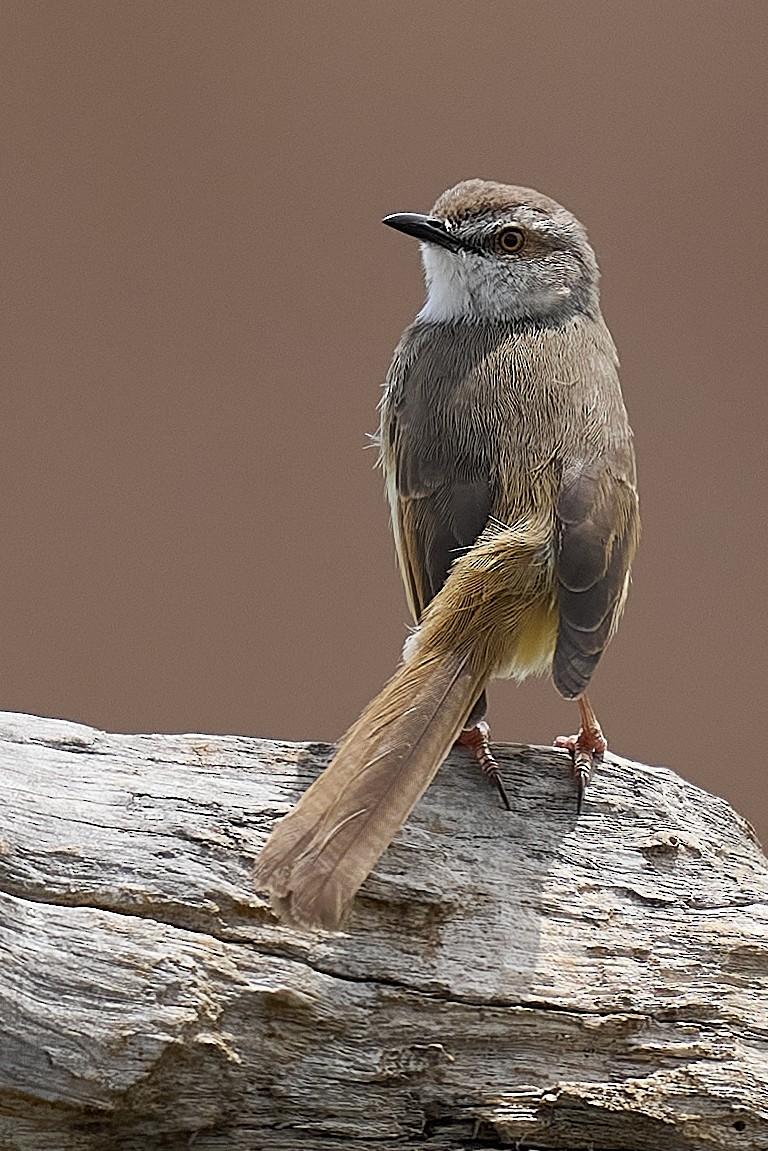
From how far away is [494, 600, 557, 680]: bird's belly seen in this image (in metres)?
3.21

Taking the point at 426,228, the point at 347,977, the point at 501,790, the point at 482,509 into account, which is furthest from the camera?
the point at 426,228

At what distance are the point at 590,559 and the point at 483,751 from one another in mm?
519

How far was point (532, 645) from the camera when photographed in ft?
10.8

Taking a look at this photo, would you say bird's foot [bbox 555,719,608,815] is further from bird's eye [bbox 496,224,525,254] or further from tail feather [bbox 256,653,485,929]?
bird's eye [bbox 496,224,525,254]

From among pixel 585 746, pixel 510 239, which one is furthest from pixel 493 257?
pixel 585 746

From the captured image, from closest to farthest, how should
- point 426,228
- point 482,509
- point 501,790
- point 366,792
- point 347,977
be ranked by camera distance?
point 366,792 < point 347,977 < point 501,790 < point 482,509 < point 426,228

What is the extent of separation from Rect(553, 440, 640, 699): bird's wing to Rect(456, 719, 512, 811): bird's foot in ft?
0.90

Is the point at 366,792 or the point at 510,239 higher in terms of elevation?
the point at 510,239

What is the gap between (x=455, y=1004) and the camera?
2.85 m

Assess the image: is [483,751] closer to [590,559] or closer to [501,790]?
[501,790]

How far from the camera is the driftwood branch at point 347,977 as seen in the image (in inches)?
102

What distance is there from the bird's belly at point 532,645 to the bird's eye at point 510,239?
1.27 metres

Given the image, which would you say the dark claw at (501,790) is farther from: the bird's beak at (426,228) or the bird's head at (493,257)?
the bird's beak at (426,228)

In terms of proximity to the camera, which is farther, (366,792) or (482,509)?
(482,509)
